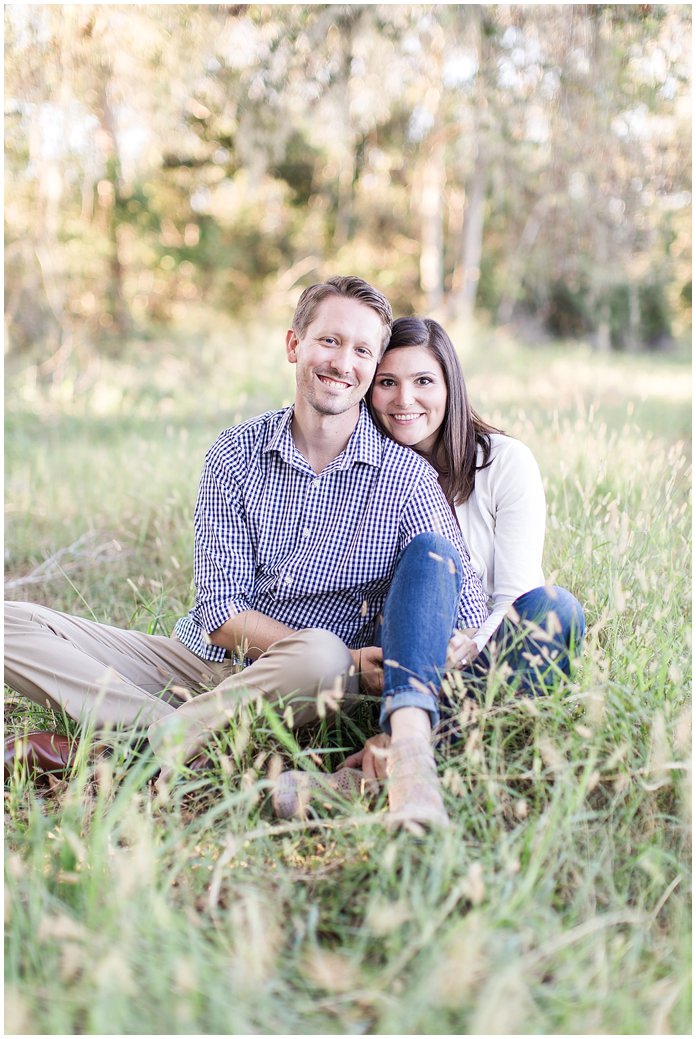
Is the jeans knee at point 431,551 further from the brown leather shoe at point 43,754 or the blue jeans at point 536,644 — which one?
the brown leather shoe at point 43,754

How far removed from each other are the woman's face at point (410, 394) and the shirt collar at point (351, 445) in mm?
123

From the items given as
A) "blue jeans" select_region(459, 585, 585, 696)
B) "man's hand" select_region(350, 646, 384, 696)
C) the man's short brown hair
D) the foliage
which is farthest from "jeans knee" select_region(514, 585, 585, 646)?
the foliage

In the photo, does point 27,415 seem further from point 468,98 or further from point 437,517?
point 437,517

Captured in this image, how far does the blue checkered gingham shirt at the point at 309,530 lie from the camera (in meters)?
2.76

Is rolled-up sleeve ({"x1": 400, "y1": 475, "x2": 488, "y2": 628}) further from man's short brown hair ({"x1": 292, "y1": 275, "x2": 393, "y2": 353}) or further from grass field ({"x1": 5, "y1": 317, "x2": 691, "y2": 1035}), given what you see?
man's short brown hair ({"x1": 292, "y1": 275, "x2": 393, "y2": 353})

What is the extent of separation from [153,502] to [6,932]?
3.04 meters

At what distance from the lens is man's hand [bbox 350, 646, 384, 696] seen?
2525 millimetres

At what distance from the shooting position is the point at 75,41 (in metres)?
5.95

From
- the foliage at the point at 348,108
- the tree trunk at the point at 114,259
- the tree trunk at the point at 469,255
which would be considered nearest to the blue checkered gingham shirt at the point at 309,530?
the foliage at the point at 348,108

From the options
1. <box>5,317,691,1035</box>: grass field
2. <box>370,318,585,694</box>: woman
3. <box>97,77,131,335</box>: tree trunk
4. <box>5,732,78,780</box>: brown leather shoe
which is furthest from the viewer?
<box>97,77,131,335</box>: tree trunk

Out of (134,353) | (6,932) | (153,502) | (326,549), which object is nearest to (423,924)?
(6,932)

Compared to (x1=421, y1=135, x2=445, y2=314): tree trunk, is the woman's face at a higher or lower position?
lower

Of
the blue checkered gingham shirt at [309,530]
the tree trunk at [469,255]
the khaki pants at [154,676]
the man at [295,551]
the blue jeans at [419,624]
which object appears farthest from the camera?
the tree trunk at [469,255]

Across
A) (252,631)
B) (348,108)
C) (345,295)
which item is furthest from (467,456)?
(348,108)
